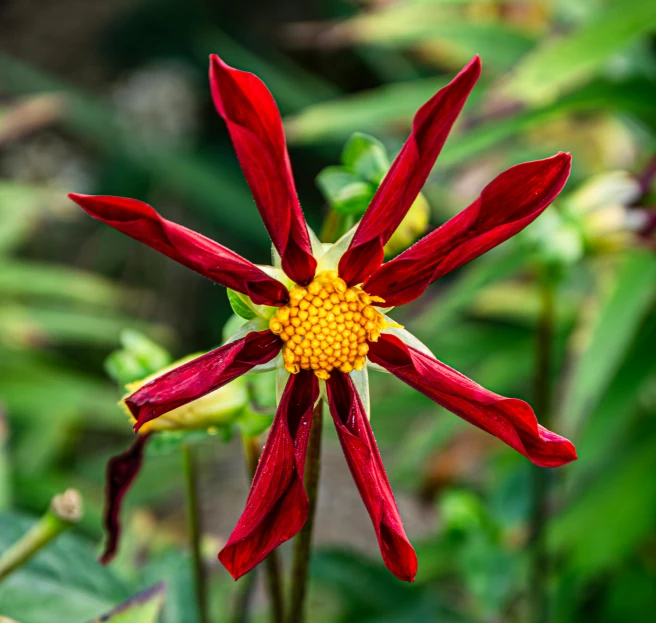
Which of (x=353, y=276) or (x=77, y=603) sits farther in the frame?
(x=77, y=603)

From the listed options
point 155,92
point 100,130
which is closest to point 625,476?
point 100,130

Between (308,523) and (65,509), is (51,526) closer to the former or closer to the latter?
(65,509)

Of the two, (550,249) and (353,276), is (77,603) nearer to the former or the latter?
(353,276)

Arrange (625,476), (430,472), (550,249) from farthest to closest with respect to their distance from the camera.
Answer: (430,472) < (625,476) < (550,249)

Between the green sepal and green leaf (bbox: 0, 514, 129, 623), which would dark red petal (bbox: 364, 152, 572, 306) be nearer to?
the green sepal

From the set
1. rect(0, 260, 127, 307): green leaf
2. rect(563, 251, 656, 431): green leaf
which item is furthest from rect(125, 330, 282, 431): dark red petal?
rect(0, 260, 127, 307): green leaf

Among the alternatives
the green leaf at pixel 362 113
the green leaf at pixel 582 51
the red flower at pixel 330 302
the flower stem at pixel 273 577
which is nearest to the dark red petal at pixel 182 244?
the red flower at pixel 330 302

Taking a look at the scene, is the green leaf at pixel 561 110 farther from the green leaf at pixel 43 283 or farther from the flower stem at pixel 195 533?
the green leaf at pixel 43 283
